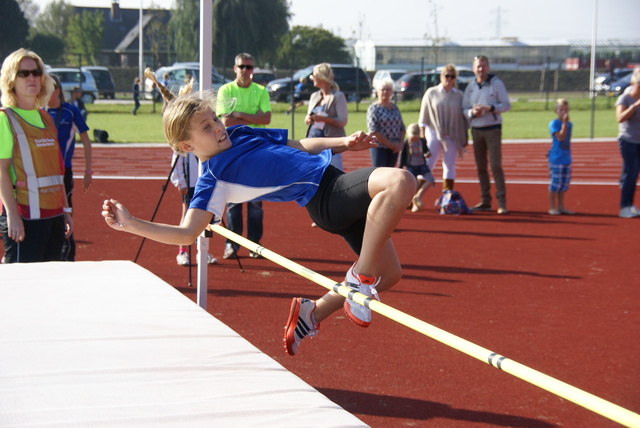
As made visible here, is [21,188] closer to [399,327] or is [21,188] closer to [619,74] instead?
[399,327]

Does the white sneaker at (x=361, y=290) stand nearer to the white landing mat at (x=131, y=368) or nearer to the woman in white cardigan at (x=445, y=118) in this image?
the white landing mat at (x=131, y=368)

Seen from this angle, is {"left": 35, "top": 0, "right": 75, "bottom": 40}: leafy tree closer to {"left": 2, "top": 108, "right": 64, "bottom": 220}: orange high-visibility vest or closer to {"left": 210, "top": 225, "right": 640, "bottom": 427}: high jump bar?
{"left": 2, "top": 108, "right": 64, "bottom": 220}: orange high-visibility vest

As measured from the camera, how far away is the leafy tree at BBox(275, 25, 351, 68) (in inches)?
2095

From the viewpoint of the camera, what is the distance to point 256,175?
3475mm

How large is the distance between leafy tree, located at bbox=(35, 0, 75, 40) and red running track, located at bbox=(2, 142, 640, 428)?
67189 mm

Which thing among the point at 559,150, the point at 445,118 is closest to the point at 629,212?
the point at 559,150

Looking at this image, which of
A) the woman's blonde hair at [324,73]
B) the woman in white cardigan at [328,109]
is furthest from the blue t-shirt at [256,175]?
the woman's blonde hair at [324,73]

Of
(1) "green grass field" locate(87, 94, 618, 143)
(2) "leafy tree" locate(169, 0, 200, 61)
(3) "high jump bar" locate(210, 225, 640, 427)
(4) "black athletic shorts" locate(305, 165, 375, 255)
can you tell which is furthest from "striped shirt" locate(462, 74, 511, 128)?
(2) "leafy tree" locate(169, 0, 200, 61)

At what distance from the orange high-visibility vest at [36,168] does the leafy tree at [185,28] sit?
40.5 meters

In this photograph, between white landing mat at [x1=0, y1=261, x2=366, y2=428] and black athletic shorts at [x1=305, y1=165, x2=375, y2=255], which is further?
black athletic shorts at [x1=305, y1=165, x2=375, y2=255]

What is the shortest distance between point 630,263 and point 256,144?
15.8ft

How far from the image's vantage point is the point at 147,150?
57.4ft

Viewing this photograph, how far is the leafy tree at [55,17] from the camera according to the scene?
72438 mm

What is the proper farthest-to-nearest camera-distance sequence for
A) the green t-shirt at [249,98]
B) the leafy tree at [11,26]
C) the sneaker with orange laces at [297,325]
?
1. the leafy tree at [11,26]
2. the green t-shirt at [249,98]
3. the sneaker with orange laces at [297,325]
